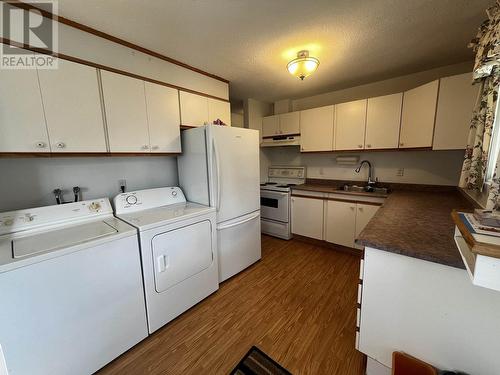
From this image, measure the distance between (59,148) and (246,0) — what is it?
1.72m

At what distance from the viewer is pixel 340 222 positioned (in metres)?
2.82

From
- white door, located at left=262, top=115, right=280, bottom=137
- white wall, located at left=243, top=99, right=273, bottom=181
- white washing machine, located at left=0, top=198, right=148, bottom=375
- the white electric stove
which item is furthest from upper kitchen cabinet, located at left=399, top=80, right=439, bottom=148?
white washing machine, located at left=0, top=198, right=148, bottom=375

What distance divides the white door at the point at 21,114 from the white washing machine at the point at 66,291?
489 mm

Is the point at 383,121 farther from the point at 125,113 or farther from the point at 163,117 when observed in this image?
the point at 125,113

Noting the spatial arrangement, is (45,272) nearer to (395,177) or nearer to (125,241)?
(125,241)

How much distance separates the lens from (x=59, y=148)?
148cm

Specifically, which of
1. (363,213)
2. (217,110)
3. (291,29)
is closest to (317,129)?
(363,213)

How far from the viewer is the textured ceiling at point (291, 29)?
139 cm

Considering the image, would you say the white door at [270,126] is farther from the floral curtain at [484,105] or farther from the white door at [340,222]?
the floral curtain at [484,105]

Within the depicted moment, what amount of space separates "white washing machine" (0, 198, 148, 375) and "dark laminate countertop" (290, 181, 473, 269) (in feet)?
5.40

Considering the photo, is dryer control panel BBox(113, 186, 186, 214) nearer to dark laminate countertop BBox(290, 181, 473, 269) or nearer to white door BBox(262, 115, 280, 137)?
dark laminate countertop BBox(290, 181, 473, 269)

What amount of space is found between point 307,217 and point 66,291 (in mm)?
2801

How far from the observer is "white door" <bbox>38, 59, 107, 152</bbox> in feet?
4.71

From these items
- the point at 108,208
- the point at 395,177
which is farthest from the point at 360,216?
the point at 108,208
